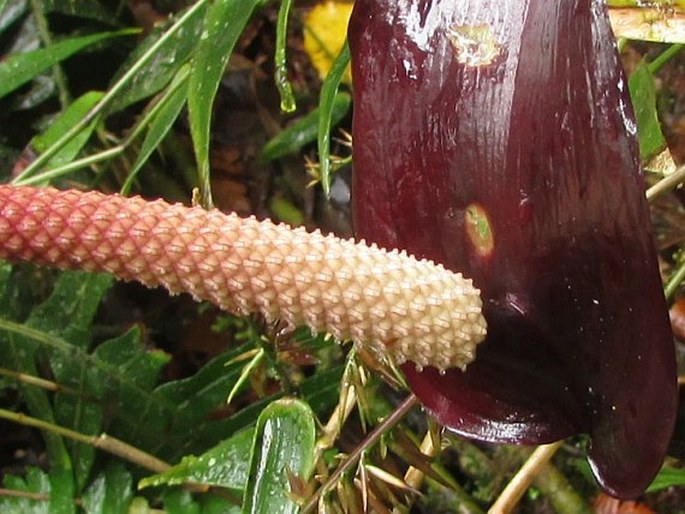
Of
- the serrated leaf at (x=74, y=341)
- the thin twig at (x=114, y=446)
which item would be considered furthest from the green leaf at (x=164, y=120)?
the thin twig at (x=114, y=446)

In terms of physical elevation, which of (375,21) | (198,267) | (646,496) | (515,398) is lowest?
(646,496)

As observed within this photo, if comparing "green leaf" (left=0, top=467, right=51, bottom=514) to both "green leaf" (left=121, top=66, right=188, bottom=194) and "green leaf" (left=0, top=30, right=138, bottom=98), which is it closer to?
"green leaf" (left=121, top=66, right=188, bottom=194)

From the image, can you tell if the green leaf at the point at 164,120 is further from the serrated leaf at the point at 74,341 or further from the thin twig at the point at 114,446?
the thin twig at the point at 114,446

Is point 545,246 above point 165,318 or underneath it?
above

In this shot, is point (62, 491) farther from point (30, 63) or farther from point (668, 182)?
point (668, 182)

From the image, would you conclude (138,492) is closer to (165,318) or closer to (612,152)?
(165,318)

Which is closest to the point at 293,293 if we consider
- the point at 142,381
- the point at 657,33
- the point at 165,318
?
the point at 657,33

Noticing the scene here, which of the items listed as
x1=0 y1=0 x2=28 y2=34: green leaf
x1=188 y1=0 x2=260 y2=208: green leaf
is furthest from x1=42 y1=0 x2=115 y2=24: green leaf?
x1=188 y1=0 x2=260 y2=208: green leaf
